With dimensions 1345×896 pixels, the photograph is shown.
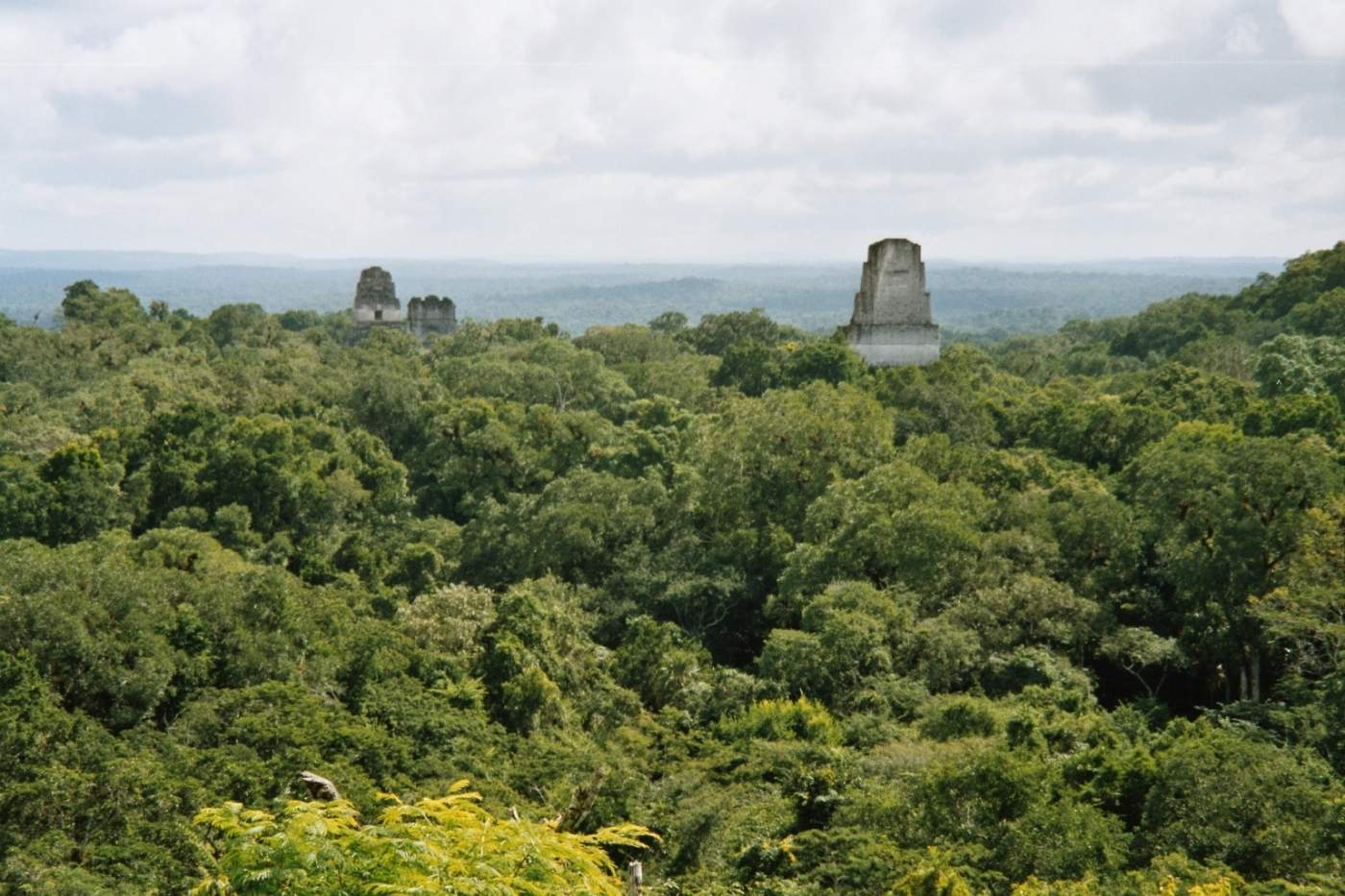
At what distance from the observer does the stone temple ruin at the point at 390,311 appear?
61.0 m

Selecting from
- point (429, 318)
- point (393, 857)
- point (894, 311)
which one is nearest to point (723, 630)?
point (894, 311)

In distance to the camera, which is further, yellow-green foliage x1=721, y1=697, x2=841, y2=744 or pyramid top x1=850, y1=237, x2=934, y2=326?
pyramid top x1=850, y1=237, x2=934, y2=326

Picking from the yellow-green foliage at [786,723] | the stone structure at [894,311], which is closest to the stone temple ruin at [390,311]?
the stone structure at [894,311]

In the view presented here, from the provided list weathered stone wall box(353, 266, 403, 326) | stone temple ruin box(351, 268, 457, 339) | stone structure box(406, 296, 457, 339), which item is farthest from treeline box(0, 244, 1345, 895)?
stone structure box(406, 296, 457, 339)

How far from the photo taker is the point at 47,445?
32.7 meters

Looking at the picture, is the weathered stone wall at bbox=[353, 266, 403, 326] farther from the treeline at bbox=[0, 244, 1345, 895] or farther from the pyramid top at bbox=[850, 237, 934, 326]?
the pyramid top at bbox=[850, 237, 934, 326]

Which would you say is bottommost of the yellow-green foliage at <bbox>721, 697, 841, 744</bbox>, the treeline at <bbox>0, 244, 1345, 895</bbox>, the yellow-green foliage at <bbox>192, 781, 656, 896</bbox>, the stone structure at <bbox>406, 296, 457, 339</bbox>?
the yellow-green foliage at <bbox>721, 697, 841, 744</bbox>

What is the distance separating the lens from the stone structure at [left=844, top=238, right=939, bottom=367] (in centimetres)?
3788

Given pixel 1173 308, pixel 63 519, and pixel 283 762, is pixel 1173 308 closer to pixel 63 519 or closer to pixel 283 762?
pixel 63 519

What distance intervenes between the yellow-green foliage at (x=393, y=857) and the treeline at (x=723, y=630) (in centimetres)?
5

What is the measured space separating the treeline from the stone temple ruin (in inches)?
912

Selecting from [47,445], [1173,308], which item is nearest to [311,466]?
[47,445]

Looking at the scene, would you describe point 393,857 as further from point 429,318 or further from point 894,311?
point 429,318

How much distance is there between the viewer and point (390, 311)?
61750mm
